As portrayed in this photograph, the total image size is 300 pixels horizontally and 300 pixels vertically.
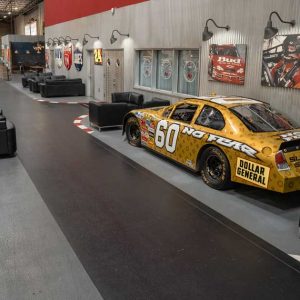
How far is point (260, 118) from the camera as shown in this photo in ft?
19.3

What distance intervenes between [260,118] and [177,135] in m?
1.43

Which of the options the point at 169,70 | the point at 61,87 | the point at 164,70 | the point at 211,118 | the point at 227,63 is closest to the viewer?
the point at 211,118

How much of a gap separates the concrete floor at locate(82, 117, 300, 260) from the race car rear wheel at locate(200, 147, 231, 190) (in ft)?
0.39

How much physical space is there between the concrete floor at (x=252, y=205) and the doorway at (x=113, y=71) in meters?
7.48

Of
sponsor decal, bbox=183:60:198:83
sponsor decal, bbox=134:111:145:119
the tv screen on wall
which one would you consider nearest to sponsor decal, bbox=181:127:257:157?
sponsor decal, bbox=134:111:145:119

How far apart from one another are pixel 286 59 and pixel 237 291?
4.96 m

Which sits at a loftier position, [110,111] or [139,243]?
[110,111]

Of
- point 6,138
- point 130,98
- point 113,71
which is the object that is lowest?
point 6,138

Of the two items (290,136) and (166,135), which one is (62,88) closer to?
(166,135)

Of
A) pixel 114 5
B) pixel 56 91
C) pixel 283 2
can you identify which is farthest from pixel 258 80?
pixel 56 91

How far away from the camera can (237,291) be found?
332 cm

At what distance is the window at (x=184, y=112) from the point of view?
665 cm

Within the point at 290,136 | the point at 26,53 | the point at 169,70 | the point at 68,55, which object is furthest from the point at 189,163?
the point at 26,53

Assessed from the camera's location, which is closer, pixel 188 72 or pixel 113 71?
pixel 188 72
